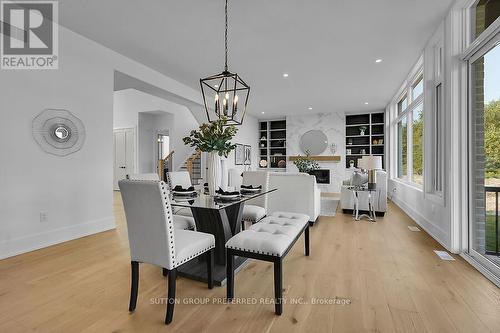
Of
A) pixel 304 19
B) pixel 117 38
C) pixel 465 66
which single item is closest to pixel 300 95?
pixel 304 19

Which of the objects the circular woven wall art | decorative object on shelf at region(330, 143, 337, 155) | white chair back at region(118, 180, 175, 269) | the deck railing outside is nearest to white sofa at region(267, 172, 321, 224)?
the deck railing outside

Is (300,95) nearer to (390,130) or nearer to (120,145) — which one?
(390,130)

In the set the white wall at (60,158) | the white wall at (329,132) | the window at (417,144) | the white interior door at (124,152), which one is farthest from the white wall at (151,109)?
the window at (417,144)

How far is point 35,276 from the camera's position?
2314 millimetres

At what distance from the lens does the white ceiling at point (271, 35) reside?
2832 millimetres

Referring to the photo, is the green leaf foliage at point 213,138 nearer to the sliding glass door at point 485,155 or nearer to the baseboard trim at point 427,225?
the sliding glass door at point 485,155

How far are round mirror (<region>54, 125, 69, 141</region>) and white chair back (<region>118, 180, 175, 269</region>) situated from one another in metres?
2.28

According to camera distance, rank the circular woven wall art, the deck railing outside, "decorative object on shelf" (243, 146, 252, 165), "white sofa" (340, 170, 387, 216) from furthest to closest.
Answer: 1. "decorative object on shelf" (243, 146, 252, 165)
2. "white sofa" (340, 170, 387, 216)
3. the circular woven wall art
4. the deck railing outside

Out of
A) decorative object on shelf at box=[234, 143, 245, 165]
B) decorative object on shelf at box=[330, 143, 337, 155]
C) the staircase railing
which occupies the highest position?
decorative object on shelf at box=[330, 143, 337, 155]

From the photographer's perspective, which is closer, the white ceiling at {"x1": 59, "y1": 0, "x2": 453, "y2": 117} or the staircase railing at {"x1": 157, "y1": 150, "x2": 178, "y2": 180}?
the white ceiling at {"x1": 59, "y1": 0, "x2": 453, "y2": 117}

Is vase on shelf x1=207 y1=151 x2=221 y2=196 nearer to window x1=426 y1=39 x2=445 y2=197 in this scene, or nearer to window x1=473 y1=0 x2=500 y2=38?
window x1=426 y1=39 x2=445 y2=197

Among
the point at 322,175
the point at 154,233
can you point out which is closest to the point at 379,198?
the point at 322,175

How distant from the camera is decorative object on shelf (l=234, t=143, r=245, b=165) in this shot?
316 inches

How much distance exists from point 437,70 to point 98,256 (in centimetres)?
497
